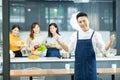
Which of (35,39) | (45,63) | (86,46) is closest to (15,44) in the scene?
(35,39)

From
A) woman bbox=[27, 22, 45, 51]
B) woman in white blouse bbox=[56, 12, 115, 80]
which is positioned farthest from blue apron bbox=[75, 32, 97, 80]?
woman bbox=[27, 22, 45, 51]

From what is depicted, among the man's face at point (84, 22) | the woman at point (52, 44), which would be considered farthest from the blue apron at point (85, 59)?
the woman at point (52, 44)

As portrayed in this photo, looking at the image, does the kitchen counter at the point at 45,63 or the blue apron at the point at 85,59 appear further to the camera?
the kitchen counter at the point at 45,63

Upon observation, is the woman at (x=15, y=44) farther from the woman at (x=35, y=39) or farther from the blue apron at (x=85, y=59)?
the blue apron at (x=85, y=59)

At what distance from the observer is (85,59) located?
288 cm

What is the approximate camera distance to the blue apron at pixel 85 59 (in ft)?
9.44

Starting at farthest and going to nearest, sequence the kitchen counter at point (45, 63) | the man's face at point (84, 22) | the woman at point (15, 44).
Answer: the woman at point (15, 44), the kitchen counter at point (45, 63), the man's face at point (84, 22)

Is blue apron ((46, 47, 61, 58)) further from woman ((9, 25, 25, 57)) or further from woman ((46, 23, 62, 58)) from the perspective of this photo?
woman ((9, 25, 25, 57))

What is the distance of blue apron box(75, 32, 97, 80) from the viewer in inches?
113

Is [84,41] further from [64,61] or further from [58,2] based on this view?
[58,2]

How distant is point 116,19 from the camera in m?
5.73

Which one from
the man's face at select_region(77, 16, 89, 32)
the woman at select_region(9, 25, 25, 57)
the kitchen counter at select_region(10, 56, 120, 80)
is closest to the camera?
the man's face at select_region(77, 16, 89, 32)

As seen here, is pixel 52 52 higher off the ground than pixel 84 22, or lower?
lower

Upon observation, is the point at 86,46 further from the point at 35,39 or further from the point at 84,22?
the point at 35,39
